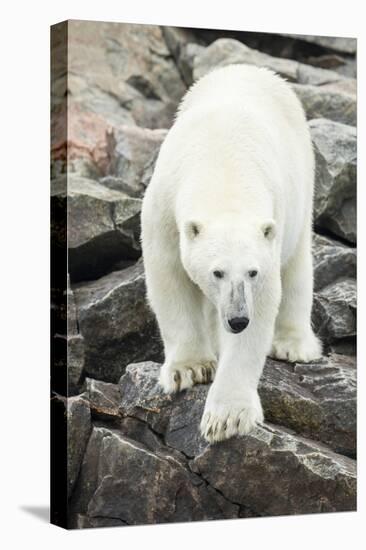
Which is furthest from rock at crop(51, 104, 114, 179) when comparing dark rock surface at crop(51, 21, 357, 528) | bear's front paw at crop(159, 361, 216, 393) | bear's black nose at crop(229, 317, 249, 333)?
bear's black nose at crop(229, 317, 249, 333)

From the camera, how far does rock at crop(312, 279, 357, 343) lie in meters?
8.52

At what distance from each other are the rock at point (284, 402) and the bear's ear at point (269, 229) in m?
1.22

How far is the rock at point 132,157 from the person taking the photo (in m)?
8.36

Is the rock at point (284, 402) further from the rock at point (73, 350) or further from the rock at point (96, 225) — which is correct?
the rock at point (96, 225)

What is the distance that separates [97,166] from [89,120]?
1.23ft

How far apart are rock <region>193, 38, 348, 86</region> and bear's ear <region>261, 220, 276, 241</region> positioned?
77.7 inches

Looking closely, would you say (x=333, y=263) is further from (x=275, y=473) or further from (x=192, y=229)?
(x=192, y=229)

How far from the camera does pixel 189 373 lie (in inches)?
296

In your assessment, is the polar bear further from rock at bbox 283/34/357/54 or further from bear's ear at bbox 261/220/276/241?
rock at bbox 283/34/357/54

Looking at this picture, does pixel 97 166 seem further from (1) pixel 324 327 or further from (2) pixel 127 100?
(1) pixel 324 327

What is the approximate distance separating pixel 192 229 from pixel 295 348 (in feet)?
5.96

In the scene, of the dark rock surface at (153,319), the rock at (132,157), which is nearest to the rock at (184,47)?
the dark rock surface at (153,319)

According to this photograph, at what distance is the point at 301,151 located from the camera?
8.23 m

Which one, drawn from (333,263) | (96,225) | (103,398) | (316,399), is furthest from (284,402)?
(96,225)
